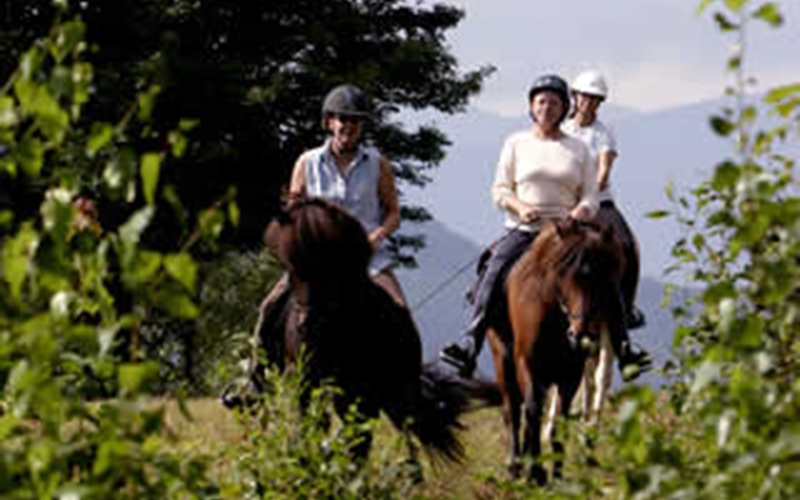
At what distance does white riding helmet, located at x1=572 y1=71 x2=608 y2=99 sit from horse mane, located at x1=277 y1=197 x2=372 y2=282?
4.88 metres

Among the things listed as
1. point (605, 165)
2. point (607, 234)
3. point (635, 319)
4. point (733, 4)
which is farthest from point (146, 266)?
point (605, 165)

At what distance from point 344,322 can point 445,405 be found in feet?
8.72

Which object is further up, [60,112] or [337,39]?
[337,39]

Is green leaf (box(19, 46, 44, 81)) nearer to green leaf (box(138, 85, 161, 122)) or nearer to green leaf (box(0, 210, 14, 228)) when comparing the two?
green leaf (box(138, 85, 161, 122))

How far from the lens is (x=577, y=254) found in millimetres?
10031

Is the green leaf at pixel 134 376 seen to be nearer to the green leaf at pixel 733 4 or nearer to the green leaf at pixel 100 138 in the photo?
the green leaf at pixel 100 138

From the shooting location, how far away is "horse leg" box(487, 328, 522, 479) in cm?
1115

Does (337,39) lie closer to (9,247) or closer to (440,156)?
(440,156)

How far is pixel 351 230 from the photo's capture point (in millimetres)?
8438

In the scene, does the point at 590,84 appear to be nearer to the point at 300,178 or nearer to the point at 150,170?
the point at 300,178

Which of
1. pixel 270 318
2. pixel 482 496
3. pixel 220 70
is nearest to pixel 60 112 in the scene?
pixel 270 318

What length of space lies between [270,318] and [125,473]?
583cm

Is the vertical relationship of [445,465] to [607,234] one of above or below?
below

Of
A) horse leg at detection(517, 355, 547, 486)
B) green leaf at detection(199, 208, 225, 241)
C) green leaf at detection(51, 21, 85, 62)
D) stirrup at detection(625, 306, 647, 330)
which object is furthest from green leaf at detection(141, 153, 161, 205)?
stirrup at detection(625, 306, 647, 330)
